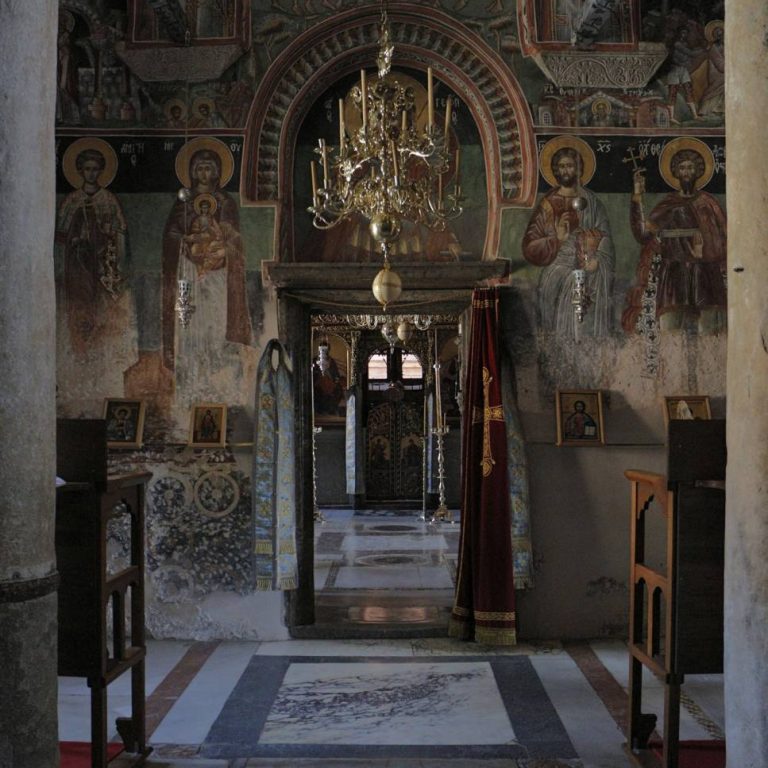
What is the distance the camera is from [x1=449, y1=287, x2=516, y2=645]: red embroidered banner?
22.9 ft

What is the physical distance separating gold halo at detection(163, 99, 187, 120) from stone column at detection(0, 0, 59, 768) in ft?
15.4

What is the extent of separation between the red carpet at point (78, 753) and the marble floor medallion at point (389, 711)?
0.48 metres

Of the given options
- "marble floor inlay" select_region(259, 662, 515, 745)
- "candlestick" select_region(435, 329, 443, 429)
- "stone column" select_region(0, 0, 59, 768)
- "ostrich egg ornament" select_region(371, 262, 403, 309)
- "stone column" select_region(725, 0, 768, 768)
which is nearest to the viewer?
"stone column" select_region(0, 0, 59, 768)

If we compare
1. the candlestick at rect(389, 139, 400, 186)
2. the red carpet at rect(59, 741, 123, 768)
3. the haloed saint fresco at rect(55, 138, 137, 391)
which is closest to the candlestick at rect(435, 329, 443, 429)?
the haloed saint fresco at rect(55, 138, 137, 391)

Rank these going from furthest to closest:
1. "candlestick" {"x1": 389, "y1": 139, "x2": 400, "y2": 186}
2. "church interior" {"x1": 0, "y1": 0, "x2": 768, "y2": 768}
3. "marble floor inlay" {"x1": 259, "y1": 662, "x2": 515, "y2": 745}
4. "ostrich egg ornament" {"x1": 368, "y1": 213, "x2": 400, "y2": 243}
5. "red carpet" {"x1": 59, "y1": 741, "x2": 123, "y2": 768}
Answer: "church interior" {"x1": 0, "y1": 0, "x2": 768, "y2": 768}
"ostrich egg ornament" {"x1": 368, "y1": 213, "x2": 400, "y2": 243}
"candlestick" {"x1": 389, "y1": 139, "x2": 400, "y2": 186}
"marble floor inlay" {"x1": 259, "y1": 662, "x2": 515, "y2": 745}
"red carpet" {"x1": 59, "y1": 741, "x2": 123, "y2": 768}

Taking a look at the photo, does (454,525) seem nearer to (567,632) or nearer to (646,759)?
(567,632)

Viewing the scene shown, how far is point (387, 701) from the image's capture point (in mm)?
5707

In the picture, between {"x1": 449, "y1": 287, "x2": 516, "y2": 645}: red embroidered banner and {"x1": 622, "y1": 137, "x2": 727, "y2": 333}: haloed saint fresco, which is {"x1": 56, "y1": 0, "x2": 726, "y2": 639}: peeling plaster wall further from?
{"x1": 449, "y1": 287, "x2": 516, "y2": 645}: red embroidered banner

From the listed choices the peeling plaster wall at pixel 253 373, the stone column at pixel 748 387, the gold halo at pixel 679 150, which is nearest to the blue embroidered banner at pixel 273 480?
the peeling plaster wall at pixel 253 373

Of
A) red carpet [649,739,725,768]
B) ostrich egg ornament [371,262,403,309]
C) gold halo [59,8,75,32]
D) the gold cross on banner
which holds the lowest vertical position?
red carpet [649,739,725,768]

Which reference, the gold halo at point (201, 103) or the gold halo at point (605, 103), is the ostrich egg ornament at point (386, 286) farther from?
the gold halo at point (605, 103)

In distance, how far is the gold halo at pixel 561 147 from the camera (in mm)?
7270

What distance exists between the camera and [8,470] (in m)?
2.58

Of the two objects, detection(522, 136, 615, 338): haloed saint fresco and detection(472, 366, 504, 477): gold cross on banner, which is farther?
detection(522, 136, 615, 338): haloed saint fresco
